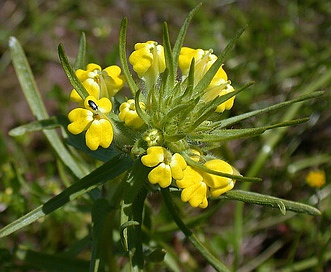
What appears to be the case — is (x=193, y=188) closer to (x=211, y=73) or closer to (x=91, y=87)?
(x=211, y=73)

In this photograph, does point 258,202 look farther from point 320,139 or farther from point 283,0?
point 283,0

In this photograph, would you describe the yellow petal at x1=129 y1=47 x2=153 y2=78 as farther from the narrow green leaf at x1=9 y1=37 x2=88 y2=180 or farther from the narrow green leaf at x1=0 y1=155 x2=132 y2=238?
the narrow green leaf at x1=9 y1=37 x2=88 y2=180

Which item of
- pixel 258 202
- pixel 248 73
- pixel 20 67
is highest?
pixel 20 67

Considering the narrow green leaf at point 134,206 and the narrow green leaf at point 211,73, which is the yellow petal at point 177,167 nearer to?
the narrow green leaf at point 134,206

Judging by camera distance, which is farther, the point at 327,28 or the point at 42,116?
the point at 327,28

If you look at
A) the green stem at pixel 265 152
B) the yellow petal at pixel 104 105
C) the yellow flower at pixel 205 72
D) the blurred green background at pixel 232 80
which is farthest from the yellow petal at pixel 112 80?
the green stem at pixel 265 152

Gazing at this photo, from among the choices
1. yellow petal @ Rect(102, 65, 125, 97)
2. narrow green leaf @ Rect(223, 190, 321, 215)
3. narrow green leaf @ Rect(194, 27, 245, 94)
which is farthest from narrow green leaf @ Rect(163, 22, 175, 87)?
narrow green leaf @ Rect(223, 190, 321, 215)

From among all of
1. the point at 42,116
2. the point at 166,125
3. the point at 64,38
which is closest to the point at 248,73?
the point at 64,38

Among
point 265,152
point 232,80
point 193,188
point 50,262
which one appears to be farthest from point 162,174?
point 232,80
